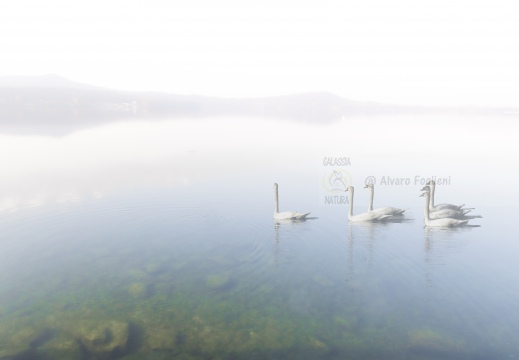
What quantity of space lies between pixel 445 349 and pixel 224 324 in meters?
8.82

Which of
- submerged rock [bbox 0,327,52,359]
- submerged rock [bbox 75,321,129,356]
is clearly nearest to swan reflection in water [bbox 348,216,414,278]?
submerged rock [bbox 75,321,129,356]

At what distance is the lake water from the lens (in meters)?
14.3

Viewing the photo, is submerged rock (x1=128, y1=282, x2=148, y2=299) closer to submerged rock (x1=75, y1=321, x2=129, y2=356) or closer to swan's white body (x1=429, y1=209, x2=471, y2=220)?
submerged rock (x1=75, y1=321, x2=129, y2=356)

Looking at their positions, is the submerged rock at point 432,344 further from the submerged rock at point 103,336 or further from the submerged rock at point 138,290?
the submerged rock at point 138,290

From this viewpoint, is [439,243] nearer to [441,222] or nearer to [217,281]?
[441,222]

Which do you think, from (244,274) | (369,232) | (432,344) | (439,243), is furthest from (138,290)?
(439,243)

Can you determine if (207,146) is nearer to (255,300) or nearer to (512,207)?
(512,207)

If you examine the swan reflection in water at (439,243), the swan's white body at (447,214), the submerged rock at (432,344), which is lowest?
the submerged rock at (432,344)

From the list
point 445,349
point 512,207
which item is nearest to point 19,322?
point 445,349

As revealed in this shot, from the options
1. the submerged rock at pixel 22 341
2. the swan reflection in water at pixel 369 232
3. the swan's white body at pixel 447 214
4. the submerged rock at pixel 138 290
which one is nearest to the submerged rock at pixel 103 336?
the submerged rock at pixel 22 341

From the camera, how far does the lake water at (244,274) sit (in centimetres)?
1432

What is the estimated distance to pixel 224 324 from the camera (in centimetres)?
1541

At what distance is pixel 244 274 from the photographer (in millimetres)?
20000

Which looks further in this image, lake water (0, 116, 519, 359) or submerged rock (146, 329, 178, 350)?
lake water (0, 116, 519, 359)
